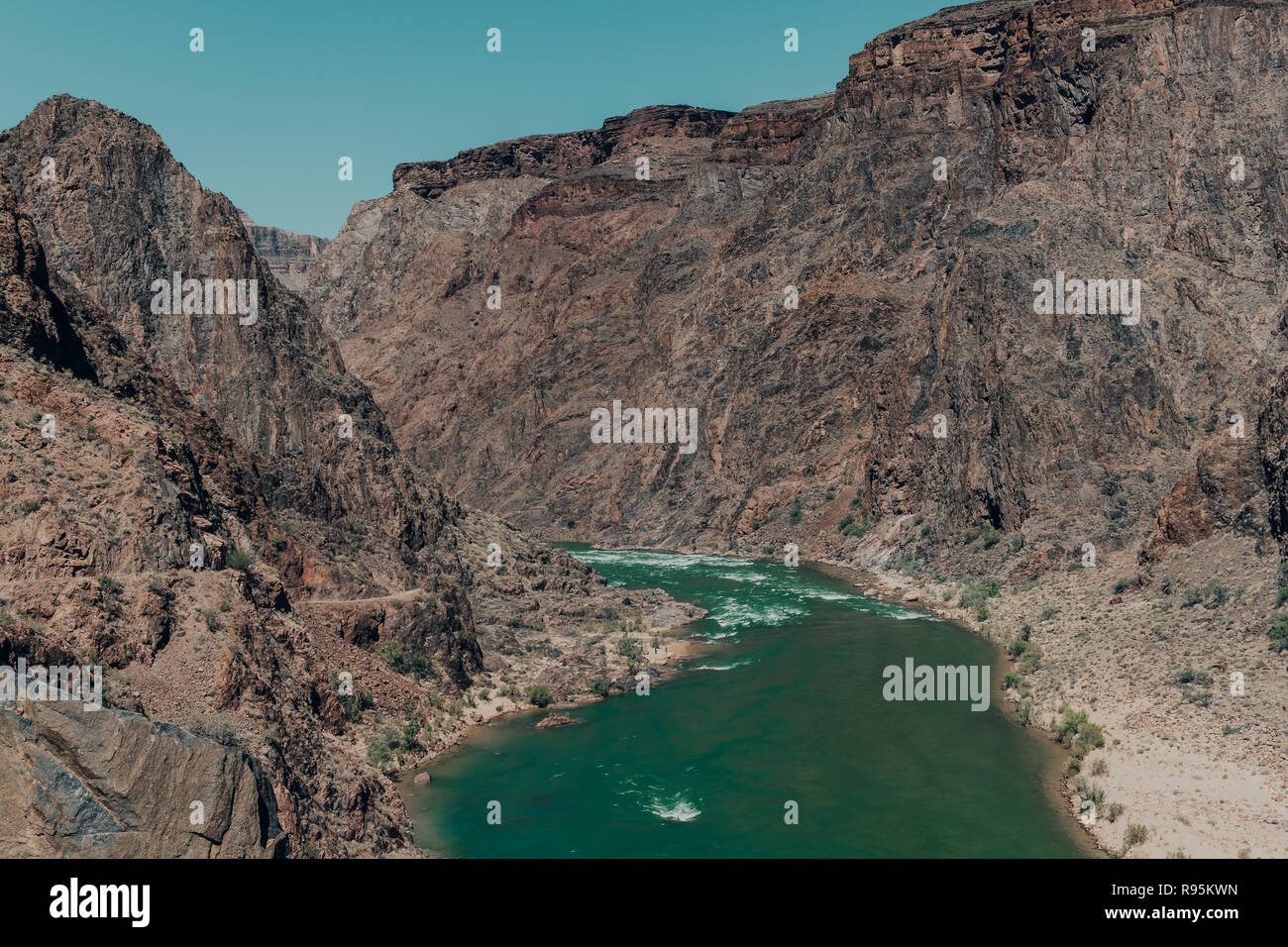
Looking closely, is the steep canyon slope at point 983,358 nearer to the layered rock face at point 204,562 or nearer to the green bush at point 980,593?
the green bush at point 980,593

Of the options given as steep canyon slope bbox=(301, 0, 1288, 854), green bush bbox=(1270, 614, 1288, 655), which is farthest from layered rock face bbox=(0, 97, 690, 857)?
green bush bbox=(1270, 614, 1288, 655)

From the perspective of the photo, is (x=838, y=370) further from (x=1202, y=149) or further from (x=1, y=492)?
(x=1, y=492)

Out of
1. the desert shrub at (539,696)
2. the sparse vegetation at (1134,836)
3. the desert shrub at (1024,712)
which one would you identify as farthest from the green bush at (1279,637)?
the desert shrub at (539,696)

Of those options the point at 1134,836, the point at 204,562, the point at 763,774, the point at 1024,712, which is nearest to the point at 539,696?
the point at 763,774

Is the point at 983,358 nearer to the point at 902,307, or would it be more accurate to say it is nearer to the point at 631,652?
the point at 902,307

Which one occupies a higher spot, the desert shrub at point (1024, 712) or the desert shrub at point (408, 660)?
the desert shrub at point (408, 660)

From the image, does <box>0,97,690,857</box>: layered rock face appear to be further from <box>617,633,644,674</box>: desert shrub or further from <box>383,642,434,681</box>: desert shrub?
<box>617,633,644,674</box>: desert shrub
